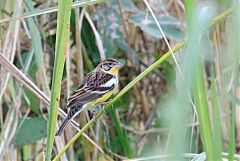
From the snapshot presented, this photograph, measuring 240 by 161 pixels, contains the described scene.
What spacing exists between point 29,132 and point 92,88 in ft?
0.98

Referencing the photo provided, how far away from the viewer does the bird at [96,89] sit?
1914mm

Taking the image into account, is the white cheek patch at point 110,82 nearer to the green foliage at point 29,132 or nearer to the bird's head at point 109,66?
the bird's head at point 109,66

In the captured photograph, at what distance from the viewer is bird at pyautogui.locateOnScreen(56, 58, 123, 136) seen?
75.4 inches

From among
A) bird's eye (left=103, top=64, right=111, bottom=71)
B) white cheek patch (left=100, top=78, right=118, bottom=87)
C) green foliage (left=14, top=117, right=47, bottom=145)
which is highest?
bird's eye (left=103, top=64, right=111, bottom=71)

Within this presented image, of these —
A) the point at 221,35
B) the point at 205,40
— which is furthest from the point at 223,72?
the point at 221,35

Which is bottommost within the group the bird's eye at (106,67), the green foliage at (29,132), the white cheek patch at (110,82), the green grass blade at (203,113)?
the green foliage at (29,132)

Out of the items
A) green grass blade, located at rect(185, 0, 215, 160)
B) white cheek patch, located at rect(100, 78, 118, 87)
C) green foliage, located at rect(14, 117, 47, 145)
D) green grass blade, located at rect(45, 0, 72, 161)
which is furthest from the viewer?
green foliage, located at rect(14, 117, 47, 145)

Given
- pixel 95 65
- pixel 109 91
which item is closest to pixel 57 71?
pixel 109 91

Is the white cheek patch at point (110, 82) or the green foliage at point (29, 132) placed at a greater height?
the white cheek patch at point (110, 82)

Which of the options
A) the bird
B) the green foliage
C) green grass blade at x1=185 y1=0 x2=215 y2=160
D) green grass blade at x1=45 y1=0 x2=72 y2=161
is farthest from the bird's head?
green grass blade at x1=185 y1=0 x2=215 y2=160

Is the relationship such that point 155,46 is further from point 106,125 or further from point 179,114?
point 179,114

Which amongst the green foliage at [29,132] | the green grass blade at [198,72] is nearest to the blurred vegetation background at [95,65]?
the green foliage at [29,132]

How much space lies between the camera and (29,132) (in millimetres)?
2170

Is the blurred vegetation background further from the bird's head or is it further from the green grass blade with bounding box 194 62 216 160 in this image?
the green grass blade with bounding box 194 62 216 160
